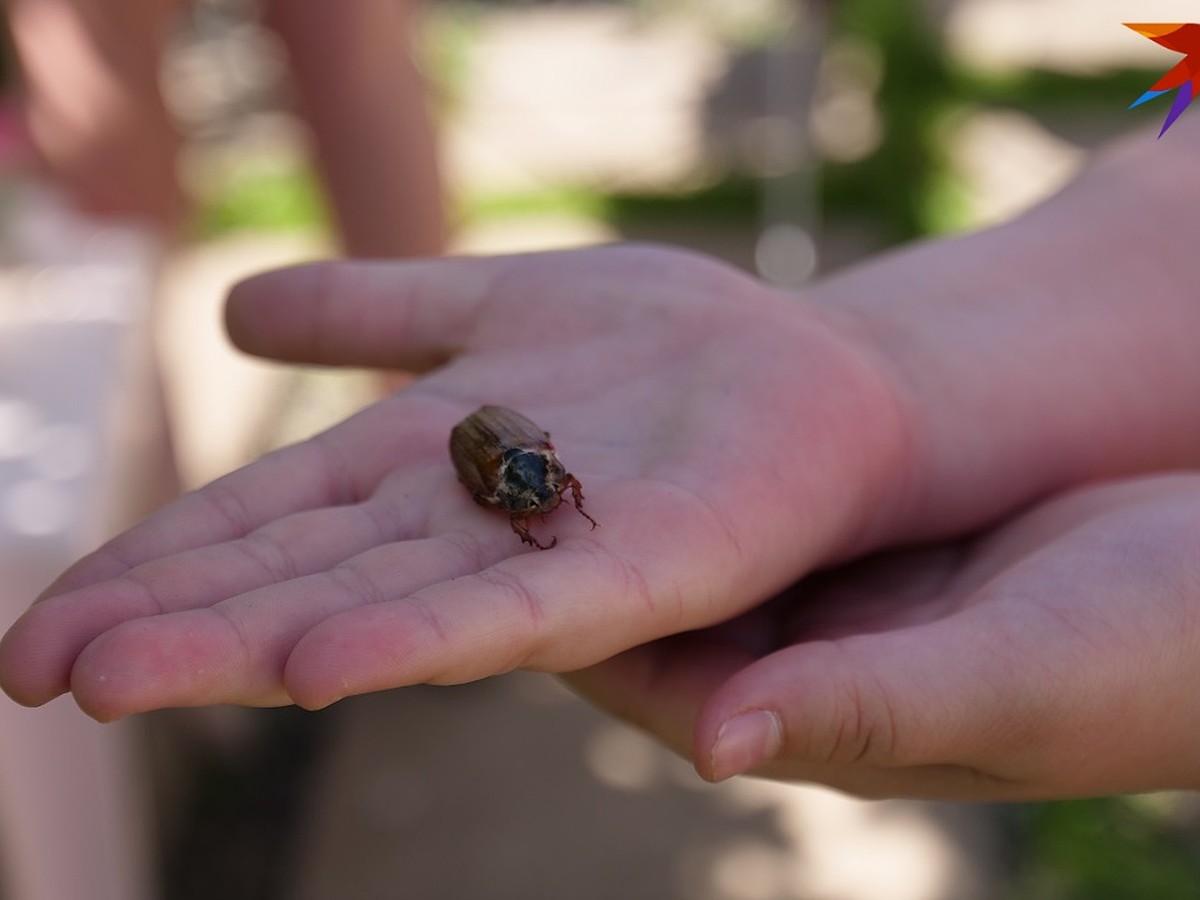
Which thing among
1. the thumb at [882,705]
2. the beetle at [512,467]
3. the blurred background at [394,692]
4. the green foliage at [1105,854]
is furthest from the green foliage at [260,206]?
the thumb at [882,705]

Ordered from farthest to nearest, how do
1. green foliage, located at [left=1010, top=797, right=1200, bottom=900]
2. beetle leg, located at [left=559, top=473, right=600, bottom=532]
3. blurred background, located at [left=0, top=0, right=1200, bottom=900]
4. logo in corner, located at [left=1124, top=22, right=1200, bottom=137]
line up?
green foliage, located at [left=1010, top=797, right=1200, bottom=900] < blurred background, located at [left=0, top=0, right=1200, bottom=900] < beetle leg, located at [left=559, top=473, right=600, bottom=532] < logo in corner, located at [left=1124, top=22, right=1200, bottom=137]

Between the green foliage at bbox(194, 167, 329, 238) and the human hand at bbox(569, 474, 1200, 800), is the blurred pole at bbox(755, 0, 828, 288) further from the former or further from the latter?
the human hand at bbox(569, 474, 1200, 800)

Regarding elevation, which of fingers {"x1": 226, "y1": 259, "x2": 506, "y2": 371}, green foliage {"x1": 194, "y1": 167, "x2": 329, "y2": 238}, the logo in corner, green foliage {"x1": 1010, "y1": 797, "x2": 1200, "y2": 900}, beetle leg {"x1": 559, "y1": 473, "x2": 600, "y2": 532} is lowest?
green foliage {"x1": 1010, "y1": 797, "x2": 1200, "y2": 900}

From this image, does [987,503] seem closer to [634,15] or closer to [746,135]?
[746,135]

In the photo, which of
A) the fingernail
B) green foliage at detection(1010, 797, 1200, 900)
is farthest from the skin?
green foliage at detection(1010, 797, 1200, 900)

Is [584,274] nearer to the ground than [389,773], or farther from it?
farther from it

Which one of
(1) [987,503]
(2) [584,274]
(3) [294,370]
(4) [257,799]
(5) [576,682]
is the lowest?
(4) [257,799]

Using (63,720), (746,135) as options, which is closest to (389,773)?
(63,720)

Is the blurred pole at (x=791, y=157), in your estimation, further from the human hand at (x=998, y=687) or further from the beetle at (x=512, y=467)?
the human hand at (x=998, y=687)
